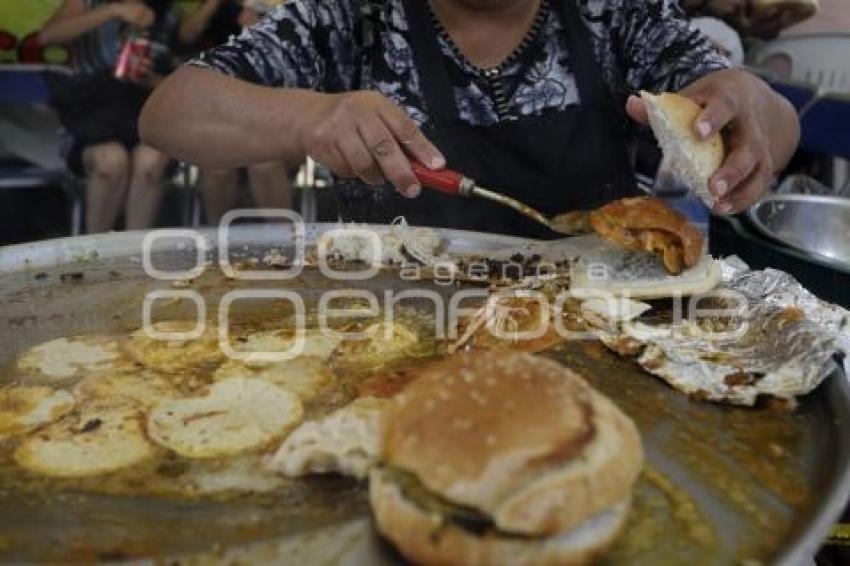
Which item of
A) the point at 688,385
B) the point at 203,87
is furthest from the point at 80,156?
the point at 688,385

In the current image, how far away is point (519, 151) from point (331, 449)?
55.2 inches

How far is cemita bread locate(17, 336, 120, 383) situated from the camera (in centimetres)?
157

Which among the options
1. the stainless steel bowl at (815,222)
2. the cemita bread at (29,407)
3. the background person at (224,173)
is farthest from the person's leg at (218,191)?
the cemita bread at (29,407)

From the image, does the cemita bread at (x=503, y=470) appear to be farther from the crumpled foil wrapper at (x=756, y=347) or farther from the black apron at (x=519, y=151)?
the black apron at (x=519, y=151)

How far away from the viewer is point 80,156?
15.6 feet

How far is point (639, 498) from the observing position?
1.22 m

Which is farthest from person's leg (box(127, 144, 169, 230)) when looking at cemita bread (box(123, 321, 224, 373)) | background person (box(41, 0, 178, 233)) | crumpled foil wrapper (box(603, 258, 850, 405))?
crumpled foil wrapper (box(603, 258, 850, 405))

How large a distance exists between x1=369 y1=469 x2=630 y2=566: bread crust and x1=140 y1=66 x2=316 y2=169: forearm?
1.13 metres

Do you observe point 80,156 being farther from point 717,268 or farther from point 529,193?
point 717,268

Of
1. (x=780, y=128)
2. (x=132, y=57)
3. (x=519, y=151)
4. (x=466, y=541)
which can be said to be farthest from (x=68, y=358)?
(x=132, y=57)

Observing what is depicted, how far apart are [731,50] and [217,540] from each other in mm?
3851

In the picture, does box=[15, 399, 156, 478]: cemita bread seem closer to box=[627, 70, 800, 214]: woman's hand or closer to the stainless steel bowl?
box=[627, 70, 800, 214]: woman's hand

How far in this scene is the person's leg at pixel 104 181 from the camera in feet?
15.4

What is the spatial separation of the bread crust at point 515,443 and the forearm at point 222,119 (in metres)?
1.05
